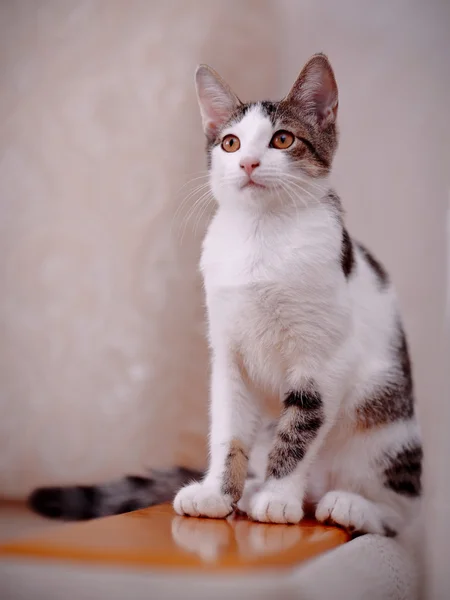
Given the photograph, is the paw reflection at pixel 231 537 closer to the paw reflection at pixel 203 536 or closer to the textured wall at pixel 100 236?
the paw reflection at pixel 203 536

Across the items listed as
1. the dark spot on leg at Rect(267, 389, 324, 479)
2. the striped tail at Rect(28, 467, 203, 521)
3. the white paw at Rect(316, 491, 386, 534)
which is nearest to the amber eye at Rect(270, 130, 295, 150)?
the dark spot on leg at Rect(267, 389, 324, 479)

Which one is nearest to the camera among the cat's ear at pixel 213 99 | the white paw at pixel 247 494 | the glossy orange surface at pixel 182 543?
the glossy orange surface at pixel 182 543

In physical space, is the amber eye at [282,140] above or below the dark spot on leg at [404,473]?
above

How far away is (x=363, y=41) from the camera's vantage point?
5.85 feet

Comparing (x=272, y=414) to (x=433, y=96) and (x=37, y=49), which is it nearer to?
(x=433, y=96)

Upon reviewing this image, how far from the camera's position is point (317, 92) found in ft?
4.28

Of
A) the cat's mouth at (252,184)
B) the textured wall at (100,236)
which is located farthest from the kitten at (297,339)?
the textured wall at (100,236)

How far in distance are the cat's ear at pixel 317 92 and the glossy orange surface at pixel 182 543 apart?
0.83 metres

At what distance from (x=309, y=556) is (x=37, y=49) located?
1.56 metres

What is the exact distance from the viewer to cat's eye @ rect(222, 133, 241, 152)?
4.18 ft

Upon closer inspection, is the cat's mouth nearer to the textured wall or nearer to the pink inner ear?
the pink inner ear

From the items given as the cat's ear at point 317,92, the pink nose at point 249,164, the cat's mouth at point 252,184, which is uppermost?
the cat's ear at point 317,92

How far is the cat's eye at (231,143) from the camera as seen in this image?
1275 millimetres

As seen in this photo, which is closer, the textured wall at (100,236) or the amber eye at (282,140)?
the amber eye at (282,140)
